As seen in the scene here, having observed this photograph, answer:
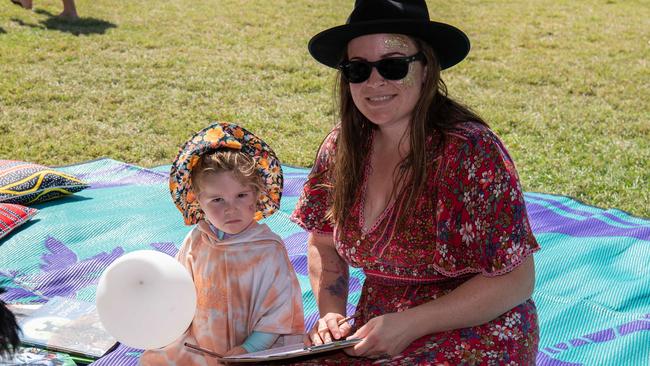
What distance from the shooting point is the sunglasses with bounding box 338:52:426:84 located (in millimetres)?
2689

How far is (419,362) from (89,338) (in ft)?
5.51

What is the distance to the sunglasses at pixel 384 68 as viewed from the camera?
106 inches

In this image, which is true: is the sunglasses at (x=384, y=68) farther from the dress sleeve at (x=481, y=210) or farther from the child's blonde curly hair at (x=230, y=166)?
the child's blonde curly hair at (x=230, y=166)

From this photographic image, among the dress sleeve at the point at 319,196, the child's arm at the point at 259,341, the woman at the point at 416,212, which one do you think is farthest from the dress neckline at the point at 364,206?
the child's arm at the point at 259,341

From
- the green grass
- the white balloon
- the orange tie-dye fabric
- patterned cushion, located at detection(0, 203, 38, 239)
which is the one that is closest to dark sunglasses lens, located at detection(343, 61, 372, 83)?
the orange tie-dye fabric

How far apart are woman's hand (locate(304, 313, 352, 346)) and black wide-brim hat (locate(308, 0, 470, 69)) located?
976 mm

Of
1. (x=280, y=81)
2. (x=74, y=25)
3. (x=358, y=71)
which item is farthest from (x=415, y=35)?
(x=74, y=25)

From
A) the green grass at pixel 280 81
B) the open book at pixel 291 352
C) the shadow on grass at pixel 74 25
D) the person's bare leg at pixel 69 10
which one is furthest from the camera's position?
the person's bare leg at pixel 69 10

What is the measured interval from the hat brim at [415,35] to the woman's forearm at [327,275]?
0.75 m

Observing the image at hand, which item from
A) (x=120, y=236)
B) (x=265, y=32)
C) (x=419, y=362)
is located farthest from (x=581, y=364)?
(x=265, y=32)

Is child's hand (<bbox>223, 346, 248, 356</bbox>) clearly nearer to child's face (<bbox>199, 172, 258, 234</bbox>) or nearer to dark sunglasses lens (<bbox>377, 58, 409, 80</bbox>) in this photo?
child's face (<bbox>199, 172, 258, 234</bbox>)

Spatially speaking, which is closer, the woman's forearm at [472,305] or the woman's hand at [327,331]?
the woman's forearm at [472,305]

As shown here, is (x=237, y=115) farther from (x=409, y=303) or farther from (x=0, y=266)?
(x=409, y=303)

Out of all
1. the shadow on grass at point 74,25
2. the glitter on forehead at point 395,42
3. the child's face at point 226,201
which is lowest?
the shadow on grass at point 74,25
